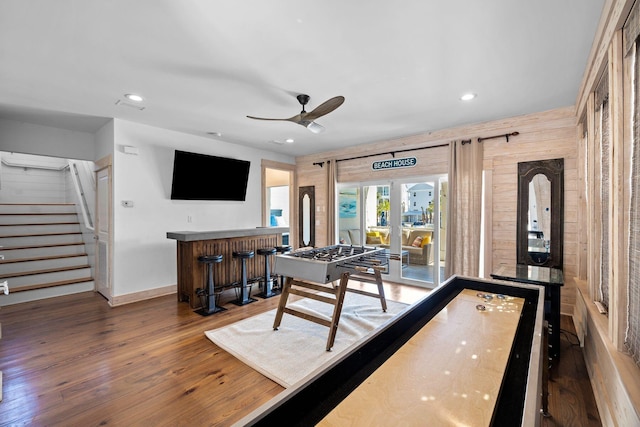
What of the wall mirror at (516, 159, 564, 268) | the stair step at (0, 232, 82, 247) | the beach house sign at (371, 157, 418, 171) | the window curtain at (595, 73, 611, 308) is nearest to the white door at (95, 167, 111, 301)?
the stair step at (0, 232, 82, 247)

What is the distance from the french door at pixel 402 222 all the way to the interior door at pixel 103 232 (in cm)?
373

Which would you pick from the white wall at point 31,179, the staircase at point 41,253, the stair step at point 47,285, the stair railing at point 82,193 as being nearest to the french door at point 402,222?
the stair step at point 47,285

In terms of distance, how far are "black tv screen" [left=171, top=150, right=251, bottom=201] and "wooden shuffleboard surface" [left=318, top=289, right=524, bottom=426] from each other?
4.51m

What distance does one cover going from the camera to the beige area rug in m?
2.58

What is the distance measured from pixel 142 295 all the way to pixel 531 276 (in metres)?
5.06

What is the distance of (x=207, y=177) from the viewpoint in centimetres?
519

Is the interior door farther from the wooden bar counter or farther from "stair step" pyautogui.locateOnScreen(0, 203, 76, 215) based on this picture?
"stair step" pyautogui.locateOnScreen(0, 203, 76, 215)

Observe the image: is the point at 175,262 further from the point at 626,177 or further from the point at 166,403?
the point at 626,177

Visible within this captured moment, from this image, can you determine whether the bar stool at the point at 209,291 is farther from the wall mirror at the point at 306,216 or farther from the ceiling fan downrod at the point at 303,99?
the wall mirror at the point at 306,216

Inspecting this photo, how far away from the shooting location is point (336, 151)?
6.27 m

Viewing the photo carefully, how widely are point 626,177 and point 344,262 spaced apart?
215 centimetres

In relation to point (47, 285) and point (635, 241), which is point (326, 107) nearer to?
point (635, 241)


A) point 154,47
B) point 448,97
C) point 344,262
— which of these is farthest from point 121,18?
point 448,97

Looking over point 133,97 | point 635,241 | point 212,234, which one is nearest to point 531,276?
point 635,241
